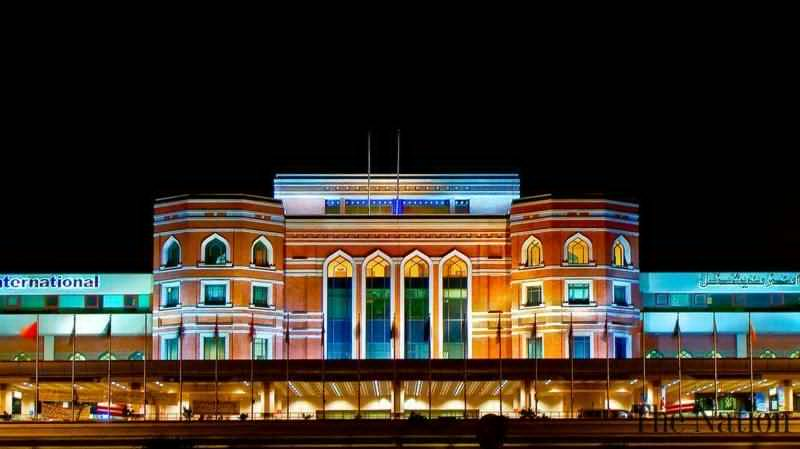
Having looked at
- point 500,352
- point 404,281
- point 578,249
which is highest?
point 578,249

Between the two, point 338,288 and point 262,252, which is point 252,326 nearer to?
point 262,252

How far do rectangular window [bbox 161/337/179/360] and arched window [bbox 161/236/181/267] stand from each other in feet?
16.6

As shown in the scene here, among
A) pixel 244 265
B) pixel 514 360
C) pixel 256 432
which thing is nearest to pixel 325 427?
pixel 256 432

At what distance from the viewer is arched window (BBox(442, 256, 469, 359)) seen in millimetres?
119375

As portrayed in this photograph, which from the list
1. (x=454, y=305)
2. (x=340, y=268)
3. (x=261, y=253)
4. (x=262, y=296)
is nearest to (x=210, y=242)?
(x=261, y=253)

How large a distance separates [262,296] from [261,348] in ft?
11.5

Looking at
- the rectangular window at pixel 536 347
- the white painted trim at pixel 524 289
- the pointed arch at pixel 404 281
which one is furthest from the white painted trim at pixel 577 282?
the pointed arch at pixel 404 281

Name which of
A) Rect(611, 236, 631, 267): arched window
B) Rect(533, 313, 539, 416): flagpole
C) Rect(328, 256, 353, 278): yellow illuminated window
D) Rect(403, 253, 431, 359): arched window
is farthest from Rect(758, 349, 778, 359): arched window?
Rect(328, 256, 353, 278): yellow illuminated window

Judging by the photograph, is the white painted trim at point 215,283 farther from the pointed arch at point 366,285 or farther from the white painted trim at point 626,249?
the white painted trim at point 626,249

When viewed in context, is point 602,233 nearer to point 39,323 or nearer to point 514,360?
point 514,360

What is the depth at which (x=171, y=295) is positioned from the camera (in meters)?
117

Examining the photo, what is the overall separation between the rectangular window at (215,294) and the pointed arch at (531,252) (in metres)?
19.5

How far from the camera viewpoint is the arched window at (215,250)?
117 m

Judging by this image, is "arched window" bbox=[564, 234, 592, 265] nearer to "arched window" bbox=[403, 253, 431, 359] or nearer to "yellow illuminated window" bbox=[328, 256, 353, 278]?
"arched window" bbox=[403, 253, 431, 359]
